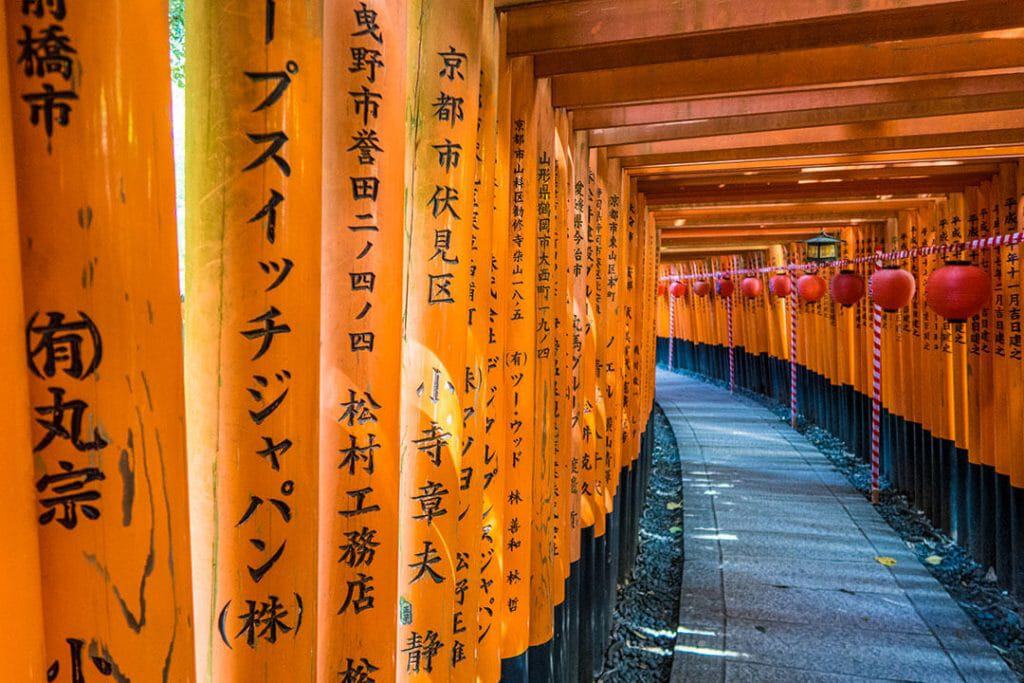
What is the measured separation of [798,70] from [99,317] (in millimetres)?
3971

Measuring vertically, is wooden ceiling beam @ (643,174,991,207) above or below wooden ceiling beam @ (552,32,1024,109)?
above

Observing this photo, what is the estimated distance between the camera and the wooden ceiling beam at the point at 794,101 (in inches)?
174

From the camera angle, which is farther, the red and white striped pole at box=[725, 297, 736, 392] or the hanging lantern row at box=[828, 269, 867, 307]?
the red and white striped pole at box=[725, 297, 736, 392]

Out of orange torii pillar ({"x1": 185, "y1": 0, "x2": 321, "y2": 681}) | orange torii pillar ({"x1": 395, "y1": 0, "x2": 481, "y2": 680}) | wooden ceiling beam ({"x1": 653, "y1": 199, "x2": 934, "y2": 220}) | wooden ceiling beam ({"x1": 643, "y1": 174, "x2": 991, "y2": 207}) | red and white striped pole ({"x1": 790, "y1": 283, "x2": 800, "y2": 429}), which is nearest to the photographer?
orange torii pillar ({"x1": 185, "y1": 0, "x2": 321, "y2": 681})

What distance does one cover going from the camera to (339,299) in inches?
62.9

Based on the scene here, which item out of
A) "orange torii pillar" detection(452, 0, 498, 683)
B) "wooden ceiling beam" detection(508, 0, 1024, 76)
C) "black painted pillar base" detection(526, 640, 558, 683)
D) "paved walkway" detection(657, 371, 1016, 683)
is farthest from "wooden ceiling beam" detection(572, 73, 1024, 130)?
"paved walkway" detection(657, 371, 1016, 683)

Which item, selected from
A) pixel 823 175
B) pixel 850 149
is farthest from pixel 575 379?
pixel 823 175

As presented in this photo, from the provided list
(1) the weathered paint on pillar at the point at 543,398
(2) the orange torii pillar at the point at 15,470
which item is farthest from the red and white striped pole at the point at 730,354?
(2) the orange torii pillar at the point at 15,470

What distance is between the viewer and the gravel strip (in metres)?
5.79

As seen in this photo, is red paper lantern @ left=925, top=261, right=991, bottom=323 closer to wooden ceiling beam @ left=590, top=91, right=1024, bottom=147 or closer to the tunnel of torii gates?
the tunnel of torii gates

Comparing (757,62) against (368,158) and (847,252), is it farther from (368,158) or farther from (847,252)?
(847,252)

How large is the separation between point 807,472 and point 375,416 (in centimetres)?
1117

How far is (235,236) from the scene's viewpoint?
→ 1.28 meters

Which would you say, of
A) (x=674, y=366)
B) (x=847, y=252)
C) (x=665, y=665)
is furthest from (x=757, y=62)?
(x=674, y=366)
